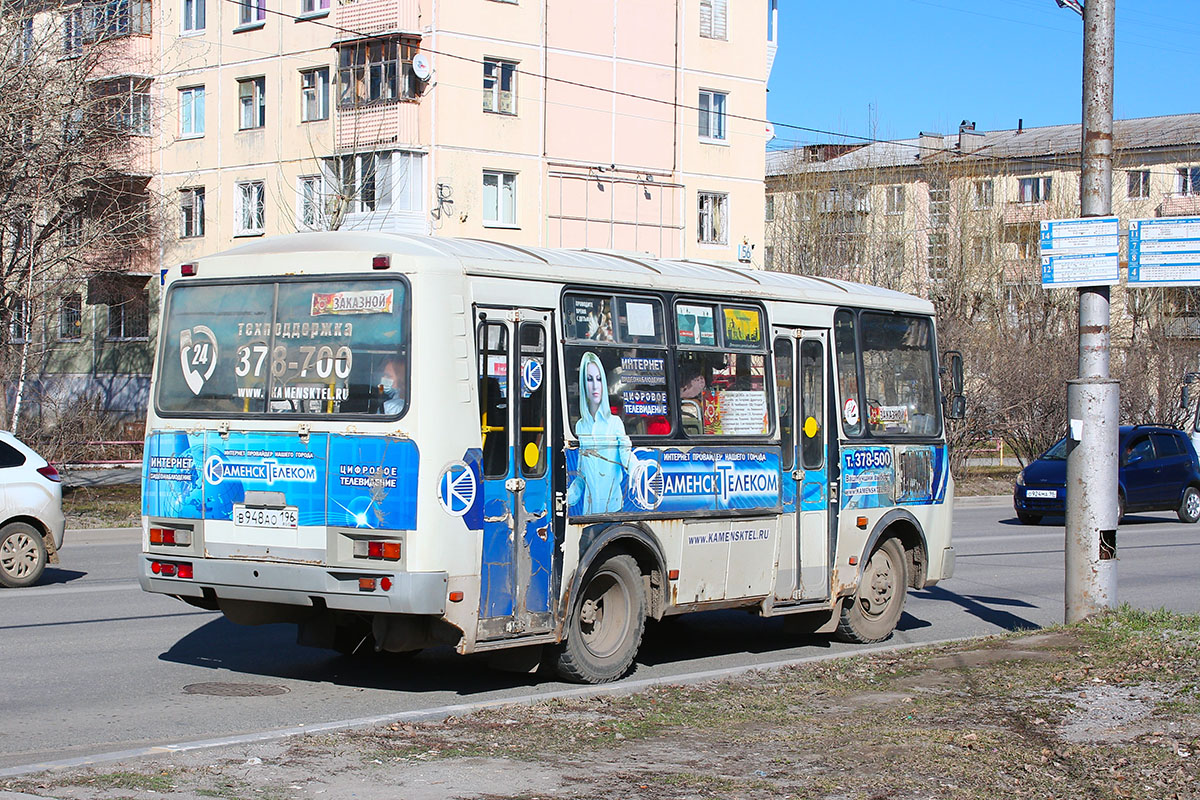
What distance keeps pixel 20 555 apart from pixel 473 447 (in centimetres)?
766

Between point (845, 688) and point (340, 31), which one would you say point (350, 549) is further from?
point (340, 31)

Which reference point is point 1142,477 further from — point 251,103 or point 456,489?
point 251,103

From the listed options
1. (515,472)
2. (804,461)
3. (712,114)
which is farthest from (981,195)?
(515,472)

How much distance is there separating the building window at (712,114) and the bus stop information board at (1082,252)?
Answer: 36.7 meters

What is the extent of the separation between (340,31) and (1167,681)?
121 ft

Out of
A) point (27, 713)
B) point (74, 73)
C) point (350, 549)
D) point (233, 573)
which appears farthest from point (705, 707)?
point (74, 73)

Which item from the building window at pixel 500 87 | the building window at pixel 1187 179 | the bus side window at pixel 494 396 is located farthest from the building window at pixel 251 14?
the building window at pixel 1187 179

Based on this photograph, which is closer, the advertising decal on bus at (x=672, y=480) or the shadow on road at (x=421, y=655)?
the advertising decal on bus at (x=672, y=480)

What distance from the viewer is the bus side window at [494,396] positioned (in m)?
9.18

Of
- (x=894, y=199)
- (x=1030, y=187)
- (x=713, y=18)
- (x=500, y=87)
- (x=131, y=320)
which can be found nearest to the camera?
(x=500, y=87)

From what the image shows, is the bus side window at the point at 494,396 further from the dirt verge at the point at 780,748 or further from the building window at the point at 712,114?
the building window at the point at 712,114

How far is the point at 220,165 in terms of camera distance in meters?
45.6

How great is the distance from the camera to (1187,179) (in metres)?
66.1

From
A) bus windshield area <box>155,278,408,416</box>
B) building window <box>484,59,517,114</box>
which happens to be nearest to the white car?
bus windshield area <box>155,278,408,416</box>
